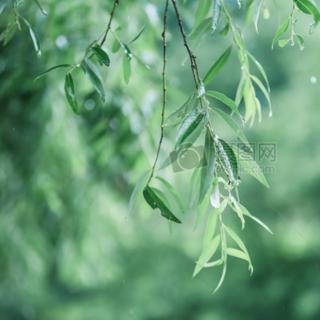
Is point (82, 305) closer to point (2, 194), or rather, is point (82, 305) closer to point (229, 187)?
point (2, 194)

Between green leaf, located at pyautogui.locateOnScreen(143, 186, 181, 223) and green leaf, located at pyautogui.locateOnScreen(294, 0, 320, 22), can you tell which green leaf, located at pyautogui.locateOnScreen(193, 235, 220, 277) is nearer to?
green leaf, located at pyautogui.locateOnScreen(143, 186, 181, 223)

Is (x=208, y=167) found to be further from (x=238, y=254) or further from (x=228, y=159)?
(x=238, y=254)

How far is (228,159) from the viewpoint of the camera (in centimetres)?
74

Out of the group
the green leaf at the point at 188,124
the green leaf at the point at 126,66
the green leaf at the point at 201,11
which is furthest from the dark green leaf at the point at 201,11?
the green leaf at the point at 188,124

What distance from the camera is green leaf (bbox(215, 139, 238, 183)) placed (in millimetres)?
726

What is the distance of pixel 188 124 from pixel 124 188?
206cm

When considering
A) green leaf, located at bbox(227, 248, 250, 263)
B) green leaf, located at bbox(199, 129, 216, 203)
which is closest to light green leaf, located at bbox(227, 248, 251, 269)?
green leaf, located at bbox(227, 248, 250, 263)

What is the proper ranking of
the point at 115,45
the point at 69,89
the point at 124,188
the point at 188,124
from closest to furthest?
the point at 188,124
the point at 69,89
the point at 115,45
the point at 124,188

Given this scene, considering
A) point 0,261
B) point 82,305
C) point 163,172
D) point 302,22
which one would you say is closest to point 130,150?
point 163,172

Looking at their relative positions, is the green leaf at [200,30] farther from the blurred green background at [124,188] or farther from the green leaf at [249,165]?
the green leaf at [249,165]

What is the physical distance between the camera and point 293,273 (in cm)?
384

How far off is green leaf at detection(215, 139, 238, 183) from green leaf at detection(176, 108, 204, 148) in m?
0.03

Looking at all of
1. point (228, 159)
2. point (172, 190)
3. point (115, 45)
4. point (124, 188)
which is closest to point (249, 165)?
point (228, 159)

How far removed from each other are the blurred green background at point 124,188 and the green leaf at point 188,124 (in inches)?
7.4
